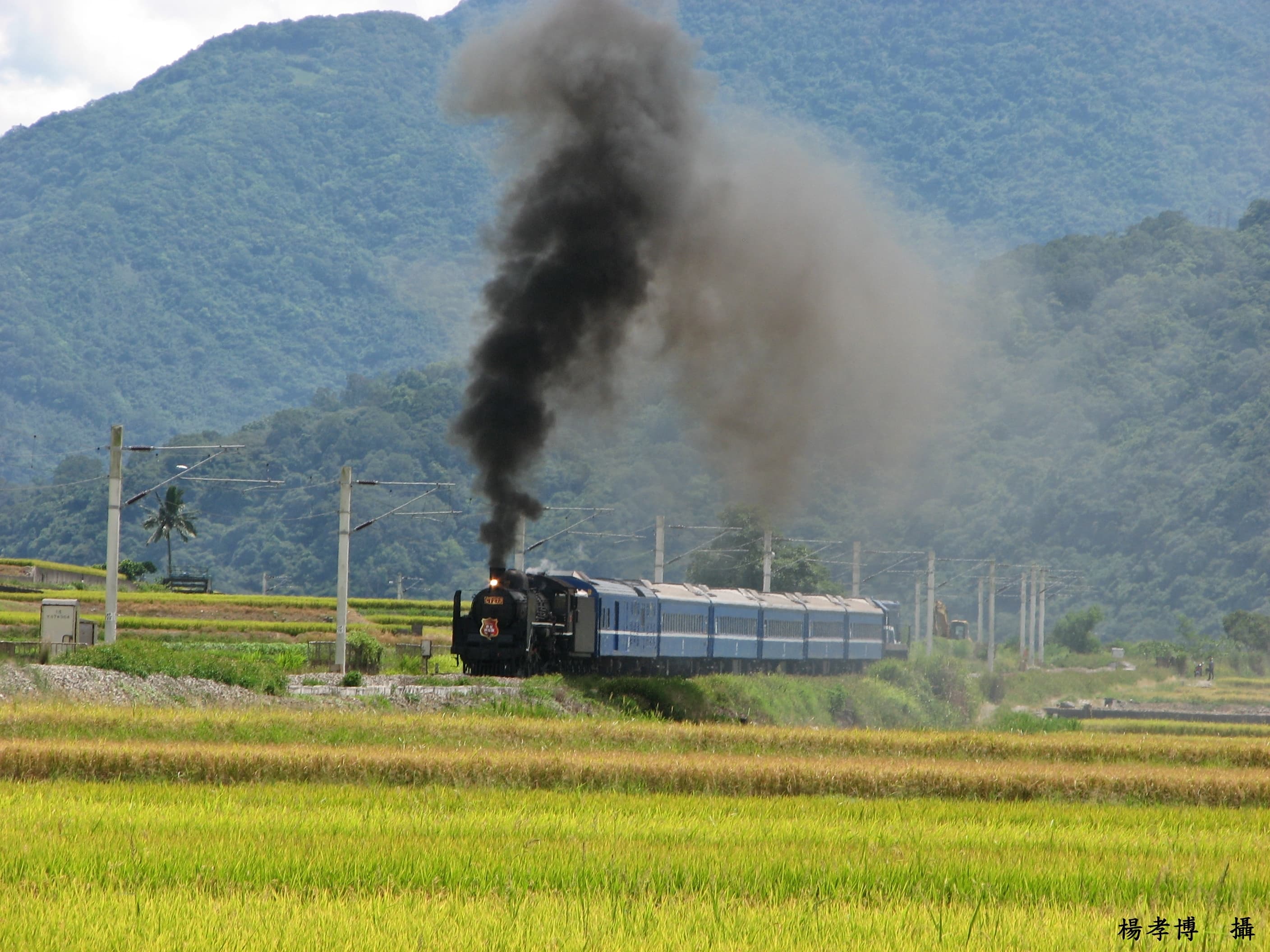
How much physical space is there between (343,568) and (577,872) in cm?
3111

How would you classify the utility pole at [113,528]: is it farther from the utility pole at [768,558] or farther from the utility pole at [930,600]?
the utility pole at [930,600]

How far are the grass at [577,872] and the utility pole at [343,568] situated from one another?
22.6m

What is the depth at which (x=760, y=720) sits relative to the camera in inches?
1839

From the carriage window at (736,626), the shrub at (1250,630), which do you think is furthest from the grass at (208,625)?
the shrub at (1250,630)

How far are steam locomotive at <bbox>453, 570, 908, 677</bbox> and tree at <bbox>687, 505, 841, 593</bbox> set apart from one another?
83.1ft

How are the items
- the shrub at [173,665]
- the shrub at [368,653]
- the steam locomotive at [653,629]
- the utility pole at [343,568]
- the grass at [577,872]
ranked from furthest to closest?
the shrub at [368,653] → the utility pole at [343,568] → the steam locomotive at [653,629] → the shrub at [173,665] → the grass at [577,872]

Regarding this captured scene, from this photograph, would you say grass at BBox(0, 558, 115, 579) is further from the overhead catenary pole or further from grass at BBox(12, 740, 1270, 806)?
grass at BBox(12, 740, 1270, 806)

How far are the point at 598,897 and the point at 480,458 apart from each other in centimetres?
2441

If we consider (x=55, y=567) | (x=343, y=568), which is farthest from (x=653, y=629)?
(x=55, y=567)

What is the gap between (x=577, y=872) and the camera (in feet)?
45.5

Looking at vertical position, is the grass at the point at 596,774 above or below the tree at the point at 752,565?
below

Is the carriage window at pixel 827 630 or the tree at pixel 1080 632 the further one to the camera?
the tree at pixel 1080 632

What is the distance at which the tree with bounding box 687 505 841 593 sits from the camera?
96.6 meters

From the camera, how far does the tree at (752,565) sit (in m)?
96.6
